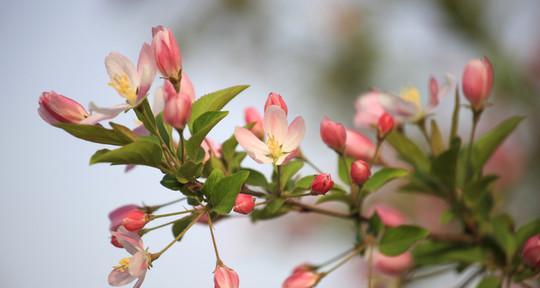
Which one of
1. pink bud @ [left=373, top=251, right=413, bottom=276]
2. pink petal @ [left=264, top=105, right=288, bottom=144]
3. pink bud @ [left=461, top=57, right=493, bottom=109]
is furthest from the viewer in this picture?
pink bud @ [left=373, top=251, right=413, bottom=276]

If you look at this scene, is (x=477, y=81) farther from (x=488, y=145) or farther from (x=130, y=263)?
(x=130, y=263)

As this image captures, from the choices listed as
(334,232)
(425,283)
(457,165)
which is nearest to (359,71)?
(334,232)

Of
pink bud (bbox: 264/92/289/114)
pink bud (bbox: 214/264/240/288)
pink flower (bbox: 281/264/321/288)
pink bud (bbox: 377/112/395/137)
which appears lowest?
pink flower (bbox: 281/264/321/288)

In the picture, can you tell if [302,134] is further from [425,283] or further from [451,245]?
[425,283]

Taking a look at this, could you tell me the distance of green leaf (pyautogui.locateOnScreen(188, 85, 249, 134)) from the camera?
82cm

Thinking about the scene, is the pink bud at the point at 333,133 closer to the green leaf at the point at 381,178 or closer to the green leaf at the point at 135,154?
the green leaf at the point at 381,178

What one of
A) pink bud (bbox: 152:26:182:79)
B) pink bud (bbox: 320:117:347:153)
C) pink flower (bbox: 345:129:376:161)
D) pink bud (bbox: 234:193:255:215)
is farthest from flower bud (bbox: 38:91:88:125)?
pink flower (bbox: 345:129:376:161)

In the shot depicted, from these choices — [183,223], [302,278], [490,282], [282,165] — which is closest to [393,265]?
[490,282]

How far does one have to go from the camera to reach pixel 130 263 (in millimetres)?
763

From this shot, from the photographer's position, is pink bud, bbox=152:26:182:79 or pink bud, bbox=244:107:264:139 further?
pink bud, bbox=244:107:264:139

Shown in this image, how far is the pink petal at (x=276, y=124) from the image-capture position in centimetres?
84

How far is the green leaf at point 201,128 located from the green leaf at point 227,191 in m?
0.05

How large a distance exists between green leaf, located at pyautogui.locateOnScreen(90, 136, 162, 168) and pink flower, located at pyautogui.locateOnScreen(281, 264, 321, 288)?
0.30 m

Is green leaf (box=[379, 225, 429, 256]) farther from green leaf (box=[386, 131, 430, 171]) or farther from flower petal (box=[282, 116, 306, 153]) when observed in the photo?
flower petal (box=[282, 116, 306, 153])
